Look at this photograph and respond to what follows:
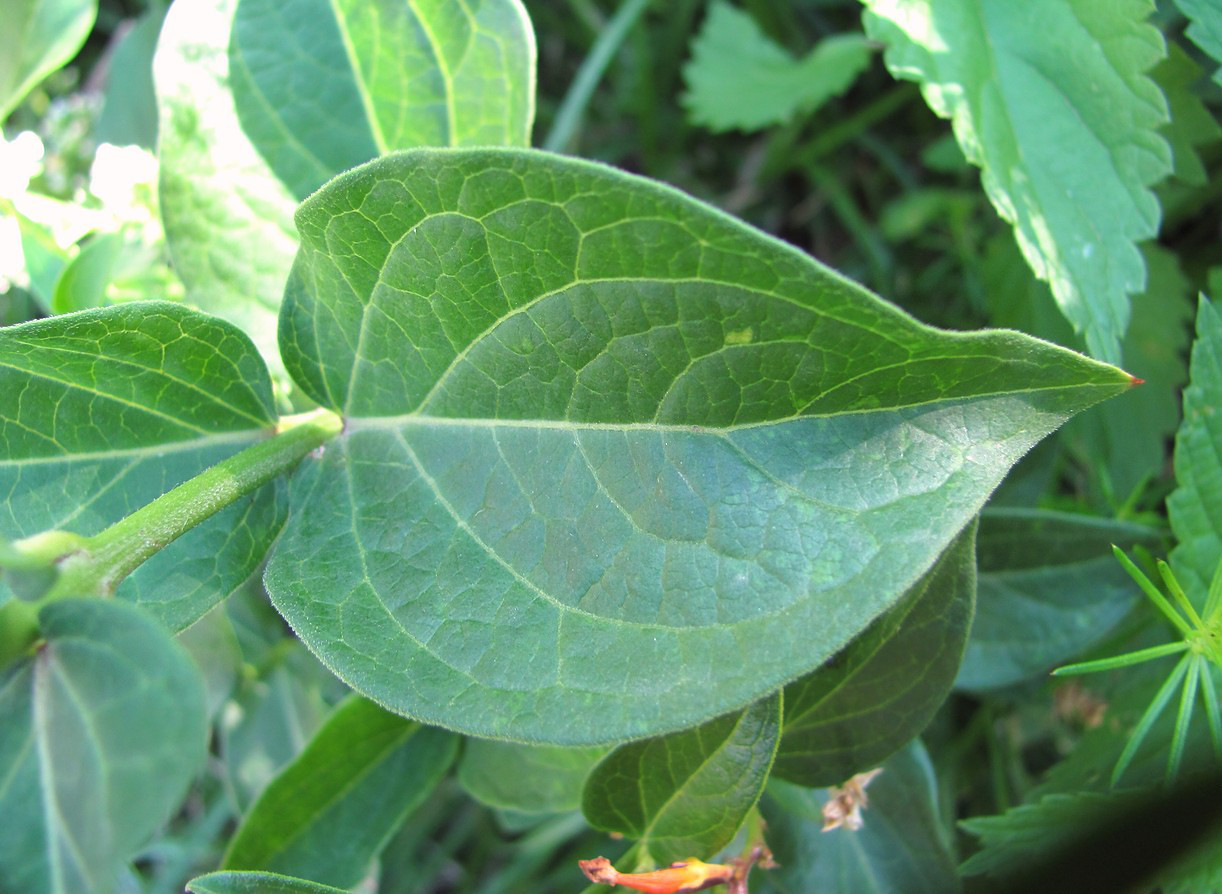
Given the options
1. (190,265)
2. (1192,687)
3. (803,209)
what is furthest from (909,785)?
(803,209)

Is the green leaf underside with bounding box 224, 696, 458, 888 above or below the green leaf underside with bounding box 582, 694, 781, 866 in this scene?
below

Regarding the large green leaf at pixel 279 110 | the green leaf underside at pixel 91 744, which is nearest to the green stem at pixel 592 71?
the large green leaf at pixel 279 110

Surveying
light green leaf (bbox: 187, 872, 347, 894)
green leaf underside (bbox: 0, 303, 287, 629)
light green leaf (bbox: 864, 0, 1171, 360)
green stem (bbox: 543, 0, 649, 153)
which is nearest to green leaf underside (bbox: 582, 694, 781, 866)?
light green leaf (bbox: 187, 872, 347, 894)

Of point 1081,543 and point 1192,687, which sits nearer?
point 1192,687

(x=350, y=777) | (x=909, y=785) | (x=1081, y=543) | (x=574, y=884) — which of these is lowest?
(x=574, y=884)

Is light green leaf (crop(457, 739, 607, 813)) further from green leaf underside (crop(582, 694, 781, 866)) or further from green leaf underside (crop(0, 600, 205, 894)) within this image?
green leaf underside (crop(0, 600, 205, 894))

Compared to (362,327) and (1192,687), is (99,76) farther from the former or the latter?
(1192,687)
